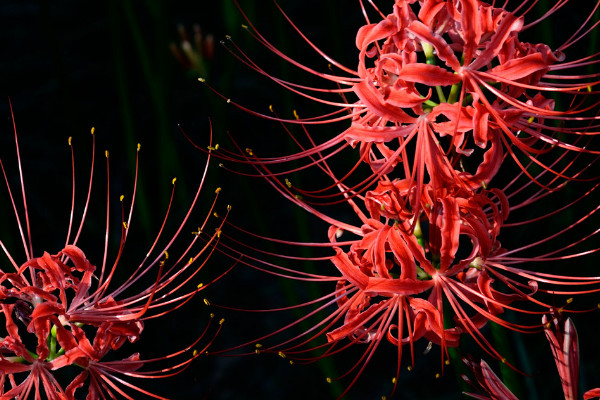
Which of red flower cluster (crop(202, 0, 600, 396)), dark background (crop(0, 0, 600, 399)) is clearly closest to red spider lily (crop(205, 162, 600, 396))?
red flower cluster (crop(202, 0, 600, 396))

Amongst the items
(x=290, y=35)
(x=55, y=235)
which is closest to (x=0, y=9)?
(x=55, y=235)

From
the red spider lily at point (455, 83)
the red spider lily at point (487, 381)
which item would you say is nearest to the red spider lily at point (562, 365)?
the red spider lily at point (487, 381)

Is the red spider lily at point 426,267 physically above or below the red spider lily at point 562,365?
above

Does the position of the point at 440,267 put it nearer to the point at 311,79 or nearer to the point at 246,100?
the point at 311,79

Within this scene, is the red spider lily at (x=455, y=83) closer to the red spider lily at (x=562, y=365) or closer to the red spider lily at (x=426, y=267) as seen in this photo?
the red spider lily at (x=426, y=267)

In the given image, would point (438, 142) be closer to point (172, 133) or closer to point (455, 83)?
point (455, 83)

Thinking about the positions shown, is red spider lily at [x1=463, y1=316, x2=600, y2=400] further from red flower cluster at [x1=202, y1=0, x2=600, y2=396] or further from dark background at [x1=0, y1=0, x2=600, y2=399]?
dark background at [x1=0, y1=0, x2=600, y2=399]

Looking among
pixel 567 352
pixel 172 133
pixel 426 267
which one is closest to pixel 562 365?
pixel 567 352


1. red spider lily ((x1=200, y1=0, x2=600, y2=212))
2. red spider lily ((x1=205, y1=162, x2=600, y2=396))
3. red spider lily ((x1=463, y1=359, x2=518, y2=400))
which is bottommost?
red spider lily ((x1=463, y1=359, x2=518, y2=400))
